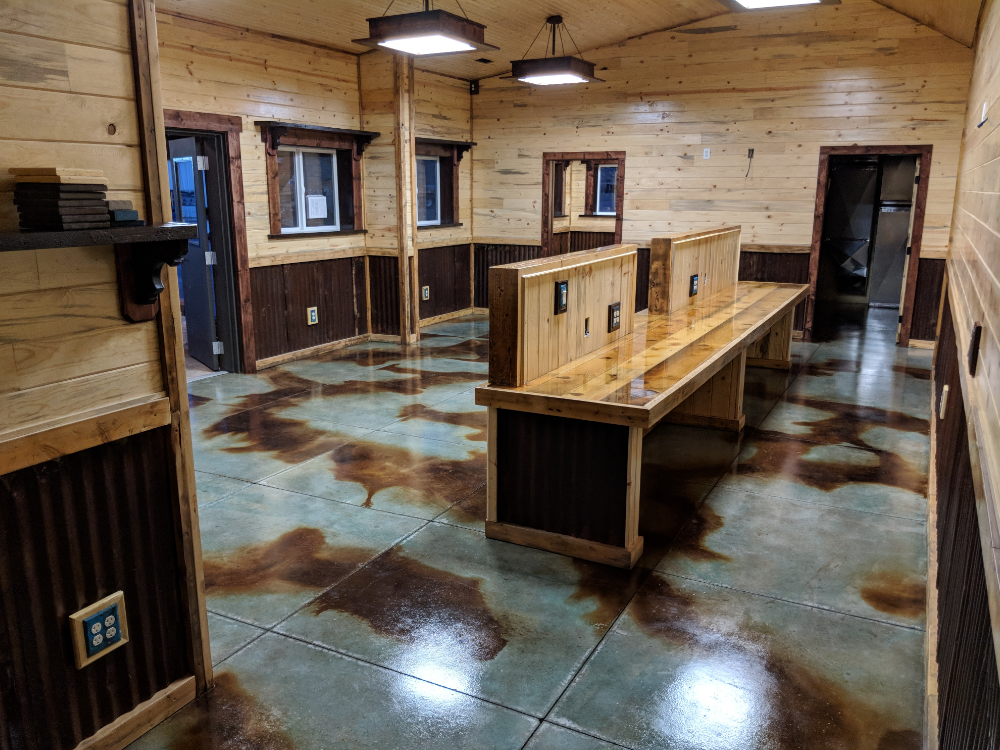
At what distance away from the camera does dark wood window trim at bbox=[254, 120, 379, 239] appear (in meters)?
7.57

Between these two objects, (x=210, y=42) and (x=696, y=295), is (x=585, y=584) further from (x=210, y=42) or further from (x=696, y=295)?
(x=210, y=42)

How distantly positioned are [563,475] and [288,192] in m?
5.81

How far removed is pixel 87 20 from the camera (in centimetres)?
213

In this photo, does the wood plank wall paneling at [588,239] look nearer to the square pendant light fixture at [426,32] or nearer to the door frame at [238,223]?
the door frame at [238,223]

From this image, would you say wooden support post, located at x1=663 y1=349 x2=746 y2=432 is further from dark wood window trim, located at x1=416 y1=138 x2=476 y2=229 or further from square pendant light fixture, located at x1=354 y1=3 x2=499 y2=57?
dark wood window trim, located at x1=416 y1=138 x2=476 y2=229

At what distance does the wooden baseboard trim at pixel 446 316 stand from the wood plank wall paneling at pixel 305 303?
107 cm

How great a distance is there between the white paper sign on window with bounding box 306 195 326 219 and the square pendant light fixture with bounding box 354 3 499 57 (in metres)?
2.78

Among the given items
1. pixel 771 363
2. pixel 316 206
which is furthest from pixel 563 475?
pixel 316 206

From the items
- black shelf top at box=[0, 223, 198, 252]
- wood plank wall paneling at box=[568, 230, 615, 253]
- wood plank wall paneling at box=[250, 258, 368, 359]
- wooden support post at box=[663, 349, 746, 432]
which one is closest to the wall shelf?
black shelf top at box=[0, 223, 198, 252]

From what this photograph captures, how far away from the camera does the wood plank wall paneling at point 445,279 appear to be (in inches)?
399

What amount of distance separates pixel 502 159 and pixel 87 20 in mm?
8844

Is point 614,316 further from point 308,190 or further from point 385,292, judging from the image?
point 308,190

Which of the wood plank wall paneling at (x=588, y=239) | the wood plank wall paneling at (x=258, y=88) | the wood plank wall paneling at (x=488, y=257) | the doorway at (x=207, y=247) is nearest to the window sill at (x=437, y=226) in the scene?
the wood plank wall paneling at (x=488, y=257)

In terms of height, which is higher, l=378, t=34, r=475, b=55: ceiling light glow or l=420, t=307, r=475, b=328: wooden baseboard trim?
l=378, t=34, r=475, b=55: ceiling light glow
